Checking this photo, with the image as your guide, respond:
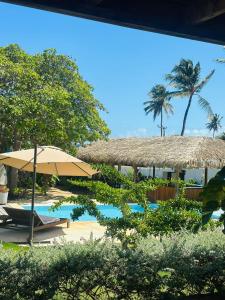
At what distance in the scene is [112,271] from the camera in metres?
3.75

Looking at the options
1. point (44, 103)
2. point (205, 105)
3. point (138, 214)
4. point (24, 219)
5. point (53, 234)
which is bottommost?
point (53, 234)

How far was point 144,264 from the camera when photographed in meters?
3.83

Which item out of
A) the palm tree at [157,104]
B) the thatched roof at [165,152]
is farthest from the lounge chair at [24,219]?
the palm tree at [157,104]

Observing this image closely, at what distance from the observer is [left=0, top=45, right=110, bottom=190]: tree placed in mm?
18172

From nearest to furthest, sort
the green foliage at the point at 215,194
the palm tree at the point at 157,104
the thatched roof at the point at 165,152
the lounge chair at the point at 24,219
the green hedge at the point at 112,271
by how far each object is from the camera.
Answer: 1. the green foliage at the point at 215,194
2. the green hedge at the point at 112,271
3. the lounge chair at the point at 24,219
4. the thatched roof at the point at 165,152
5. the palm tree at the point at 157,104

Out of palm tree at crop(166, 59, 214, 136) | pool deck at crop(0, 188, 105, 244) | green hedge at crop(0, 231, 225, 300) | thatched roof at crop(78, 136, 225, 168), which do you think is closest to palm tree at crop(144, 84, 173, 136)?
palm tree at crop(166, 59, 214, 136)

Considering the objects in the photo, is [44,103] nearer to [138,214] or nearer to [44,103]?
[44,103]

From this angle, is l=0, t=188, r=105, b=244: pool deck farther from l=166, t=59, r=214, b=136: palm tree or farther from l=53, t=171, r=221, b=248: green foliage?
l=166, t=59, r=214, b=136: palm tree

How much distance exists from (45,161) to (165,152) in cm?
1380

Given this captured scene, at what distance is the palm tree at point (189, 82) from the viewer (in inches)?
1708

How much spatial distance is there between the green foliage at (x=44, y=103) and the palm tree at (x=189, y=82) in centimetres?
2264

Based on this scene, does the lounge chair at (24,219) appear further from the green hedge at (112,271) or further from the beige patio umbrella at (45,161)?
the green hedge at (112,271)

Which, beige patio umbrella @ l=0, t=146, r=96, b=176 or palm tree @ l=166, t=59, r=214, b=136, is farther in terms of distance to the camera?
palm tree @ l=166, t=59, r=214, b=136

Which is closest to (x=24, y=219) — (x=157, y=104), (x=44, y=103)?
(x=44, y=103)
